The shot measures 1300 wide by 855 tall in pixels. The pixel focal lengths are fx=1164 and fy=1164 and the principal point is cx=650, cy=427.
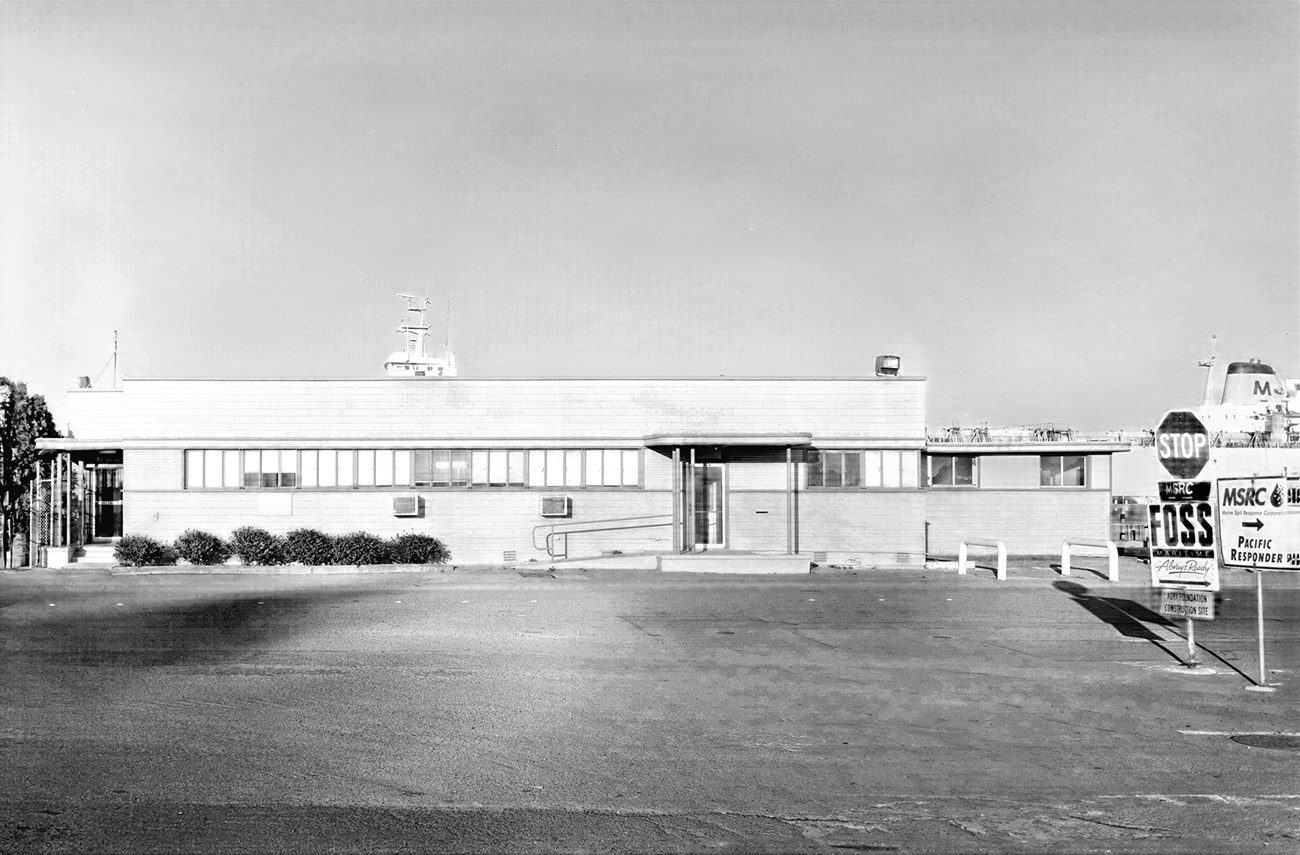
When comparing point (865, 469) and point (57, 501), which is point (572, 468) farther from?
point (57, 501)

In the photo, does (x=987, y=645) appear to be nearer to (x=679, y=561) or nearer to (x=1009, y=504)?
(x=679, y=561)

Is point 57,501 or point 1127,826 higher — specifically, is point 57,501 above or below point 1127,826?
above

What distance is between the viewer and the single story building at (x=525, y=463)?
2922cm

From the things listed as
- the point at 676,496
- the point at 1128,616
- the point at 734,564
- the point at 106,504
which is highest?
the point at 676,496

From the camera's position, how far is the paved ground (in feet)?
22.8

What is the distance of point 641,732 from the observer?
31.5 feet

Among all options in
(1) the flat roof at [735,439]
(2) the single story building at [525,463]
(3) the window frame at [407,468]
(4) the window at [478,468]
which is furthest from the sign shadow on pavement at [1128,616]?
(4) the window at [478,468]

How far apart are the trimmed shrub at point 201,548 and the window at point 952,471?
62.0 ft

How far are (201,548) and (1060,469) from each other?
2289 centimetres

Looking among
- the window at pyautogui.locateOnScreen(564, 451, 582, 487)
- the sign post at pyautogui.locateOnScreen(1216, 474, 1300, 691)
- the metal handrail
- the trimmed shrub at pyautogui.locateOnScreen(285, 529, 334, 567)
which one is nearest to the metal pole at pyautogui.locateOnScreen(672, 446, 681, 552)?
the metal handrail

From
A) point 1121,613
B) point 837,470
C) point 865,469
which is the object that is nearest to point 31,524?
point 837,470

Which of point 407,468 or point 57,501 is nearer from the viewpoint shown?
point 407,468

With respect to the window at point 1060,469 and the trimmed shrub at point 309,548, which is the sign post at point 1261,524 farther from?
the trimmed shrub at point 309,548

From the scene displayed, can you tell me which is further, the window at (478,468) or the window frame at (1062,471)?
the window frame at (1062,471)
